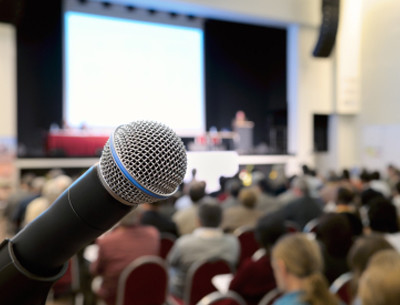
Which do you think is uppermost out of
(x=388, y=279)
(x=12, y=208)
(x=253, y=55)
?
(x=253, y=55)

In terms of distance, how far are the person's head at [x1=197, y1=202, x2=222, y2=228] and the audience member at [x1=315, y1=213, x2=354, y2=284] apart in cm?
77

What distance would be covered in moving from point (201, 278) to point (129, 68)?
32.7 ft

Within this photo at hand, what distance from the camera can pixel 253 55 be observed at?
14453 mm

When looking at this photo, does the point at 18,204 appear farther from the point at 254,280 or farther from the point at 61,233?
the point at 61,233

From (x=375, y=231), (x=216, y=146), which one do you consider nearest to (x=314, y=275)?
(x=375, y=231)

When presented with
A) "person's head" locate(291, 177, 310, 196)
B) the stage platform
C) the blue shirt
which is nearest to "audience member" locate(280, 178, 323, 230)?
"person's head" locate(291, 177, 310, 196)

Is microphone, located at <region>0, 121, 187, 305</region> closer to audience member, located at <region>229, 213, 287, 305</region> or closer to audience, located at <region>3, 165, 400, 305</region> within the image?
audience, located at <region>3, 165, 400, 305</region>

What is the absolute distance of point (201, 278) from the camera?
260 centimetres

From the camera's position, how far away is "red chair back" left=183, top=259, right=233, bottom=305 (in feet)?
8.45

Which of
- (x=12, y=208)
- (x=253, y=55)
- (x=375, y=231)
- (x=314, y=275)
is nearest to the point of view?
(x=314, y=275)

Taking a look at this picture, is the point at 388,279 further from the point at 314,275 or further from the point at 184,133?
the point at 184,133

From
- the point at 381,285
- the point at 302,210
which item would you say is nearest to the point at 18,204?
the point at 302,210

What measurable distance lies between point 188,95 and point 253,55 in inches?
133

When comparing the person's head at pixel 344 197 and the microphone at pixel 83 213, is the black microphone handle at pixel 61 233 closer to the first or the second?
the microphone at pixel 83 213
